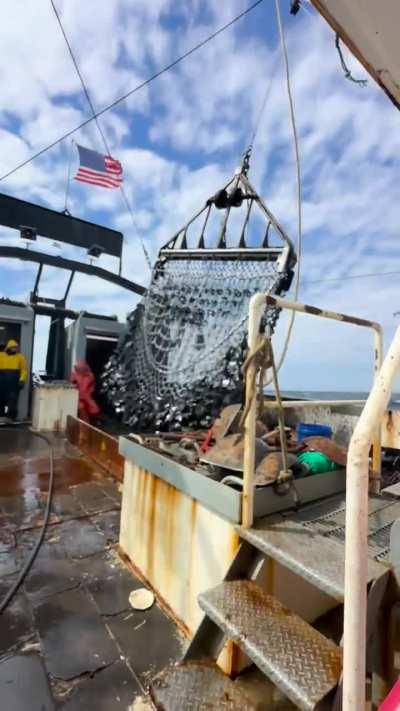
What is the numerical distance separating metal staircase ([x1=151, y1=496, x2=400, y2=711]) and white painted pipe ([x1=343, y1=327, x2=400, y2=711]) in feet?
0.94

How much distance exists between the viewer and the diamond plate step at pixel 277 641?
46.4 inches

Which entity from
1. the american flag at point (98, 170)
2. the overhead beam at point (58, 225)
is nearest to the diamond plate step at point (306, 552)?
the overhead beam at point (58, 225)

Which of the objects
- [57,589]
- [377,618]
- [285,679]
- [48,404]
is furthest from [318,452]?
[48,404]

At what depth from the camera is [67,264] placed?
416 inches

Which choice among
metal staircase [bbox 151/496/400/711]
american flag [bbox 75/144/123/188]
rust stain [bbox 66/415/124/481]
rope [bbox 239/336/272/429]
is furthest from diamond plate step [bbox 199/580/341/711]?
american flag [bbox 75/144/123/188]

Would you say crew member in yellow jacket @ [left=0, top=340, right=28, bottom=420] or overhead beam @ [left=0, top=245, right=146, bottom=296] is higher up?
overhead beam @ [left=0, top=245, right=146, bottom=296]

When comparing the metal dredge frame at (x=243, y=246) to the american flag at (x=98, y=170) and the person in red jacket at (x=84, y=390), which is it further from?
the american flag at (x=98, y=170)

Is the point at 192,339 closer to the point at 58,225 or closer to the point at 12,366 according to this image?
the point at 12,366

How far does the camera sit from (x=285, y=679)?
119 cm

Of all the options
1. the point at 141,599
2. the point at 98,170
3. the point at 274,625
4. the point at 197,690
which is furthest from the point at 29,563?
the point at 98,170

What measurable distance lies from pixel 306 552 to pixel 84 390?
7.70 m

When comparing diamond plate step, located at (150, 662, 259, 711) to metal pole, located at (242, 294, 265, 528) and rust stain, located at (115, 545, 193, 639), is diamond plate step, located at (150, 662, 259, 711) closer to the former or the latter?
rust stain, located at (115, 545, 193, 639)

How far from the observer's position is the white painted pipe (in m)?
0.92

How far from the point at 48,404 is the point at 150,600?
5.79m
